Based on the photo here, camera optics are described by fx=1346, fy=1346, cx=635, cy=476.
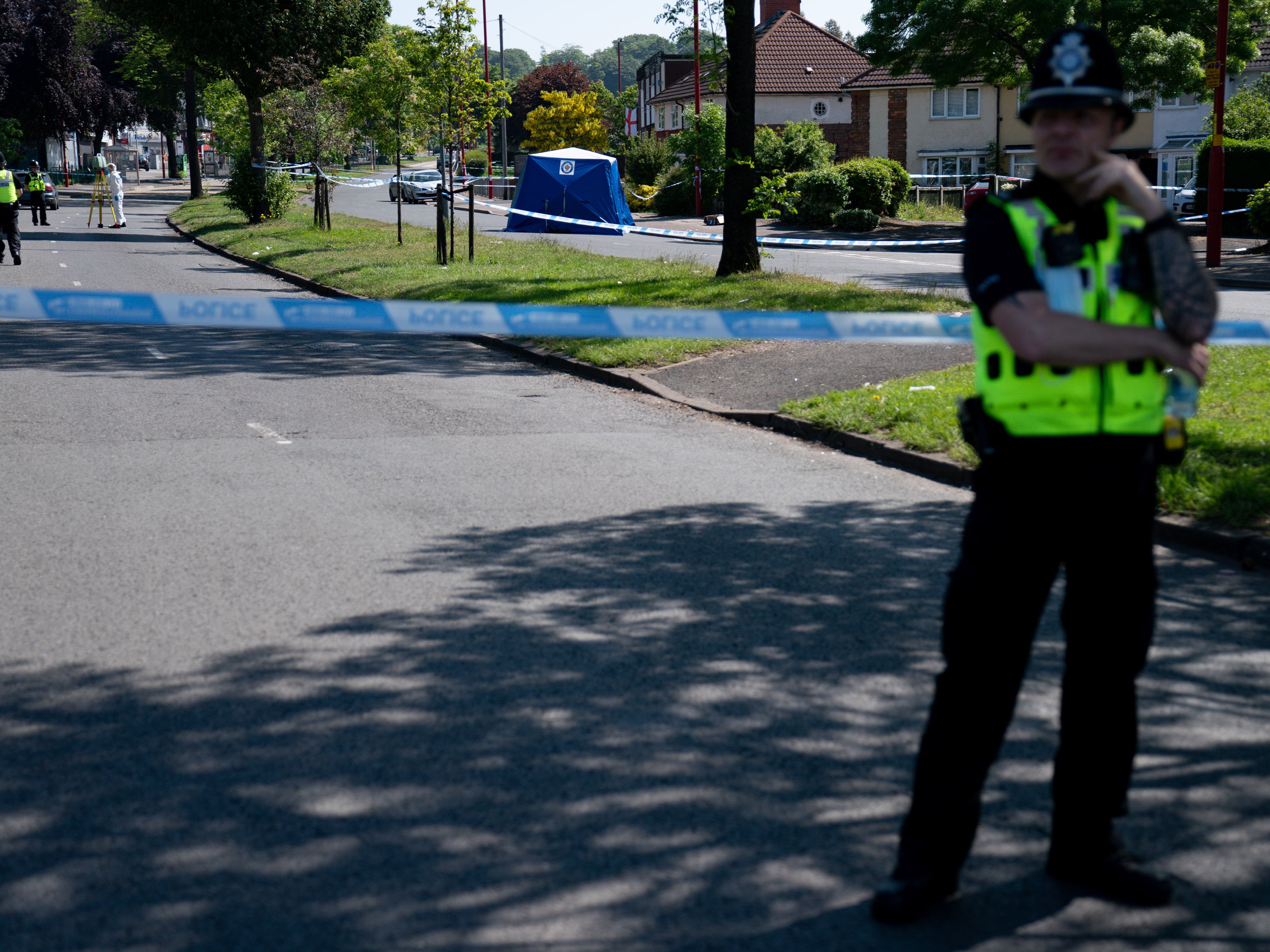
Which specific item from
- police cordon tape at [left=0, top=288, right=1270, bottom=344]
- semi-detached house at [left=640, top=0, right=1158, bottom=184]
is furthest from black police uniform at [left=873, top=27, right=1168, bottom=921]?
semi-detached house at [left=640, top=0, right=1158, bottom=184]

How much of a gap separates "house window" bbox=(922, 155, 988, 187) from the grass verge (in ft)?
95.8

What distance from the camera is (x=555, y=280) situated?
1864cm

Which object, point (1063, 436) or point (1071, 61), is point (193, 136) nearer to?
point (1071, 61)

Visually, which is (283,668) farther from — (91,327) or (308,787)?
(91,327)

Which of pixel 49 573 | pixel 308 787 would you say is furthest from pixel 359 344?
pixel 308 787

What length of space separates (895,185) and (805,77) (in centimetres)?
2505

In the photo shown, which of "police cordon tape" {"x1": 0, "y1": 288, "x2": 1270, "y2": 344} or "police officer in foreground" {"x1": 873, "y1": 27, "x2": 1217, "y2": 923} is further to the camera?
"police cordon tape" {"x1": 0, "y1": 288, "x2": 1270, "y2": 344}

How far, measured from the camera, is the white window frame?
55.3 m

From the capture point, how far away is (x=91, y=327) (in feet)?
51.2

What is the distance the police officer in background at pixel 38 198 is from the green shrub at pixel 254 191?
725 cm

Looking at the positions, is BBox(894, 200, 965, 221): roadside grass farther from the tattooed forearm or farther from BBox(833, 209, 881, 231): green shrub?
the tattooed forearm

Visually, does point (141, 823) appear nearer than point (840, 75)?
Yes

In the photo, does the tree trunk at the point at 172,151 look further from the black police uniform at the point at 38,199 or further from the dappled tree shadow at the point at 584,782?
the dappled tree shadow at the point at 584,782

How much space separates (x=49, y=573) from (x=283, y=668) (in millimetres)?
1808
